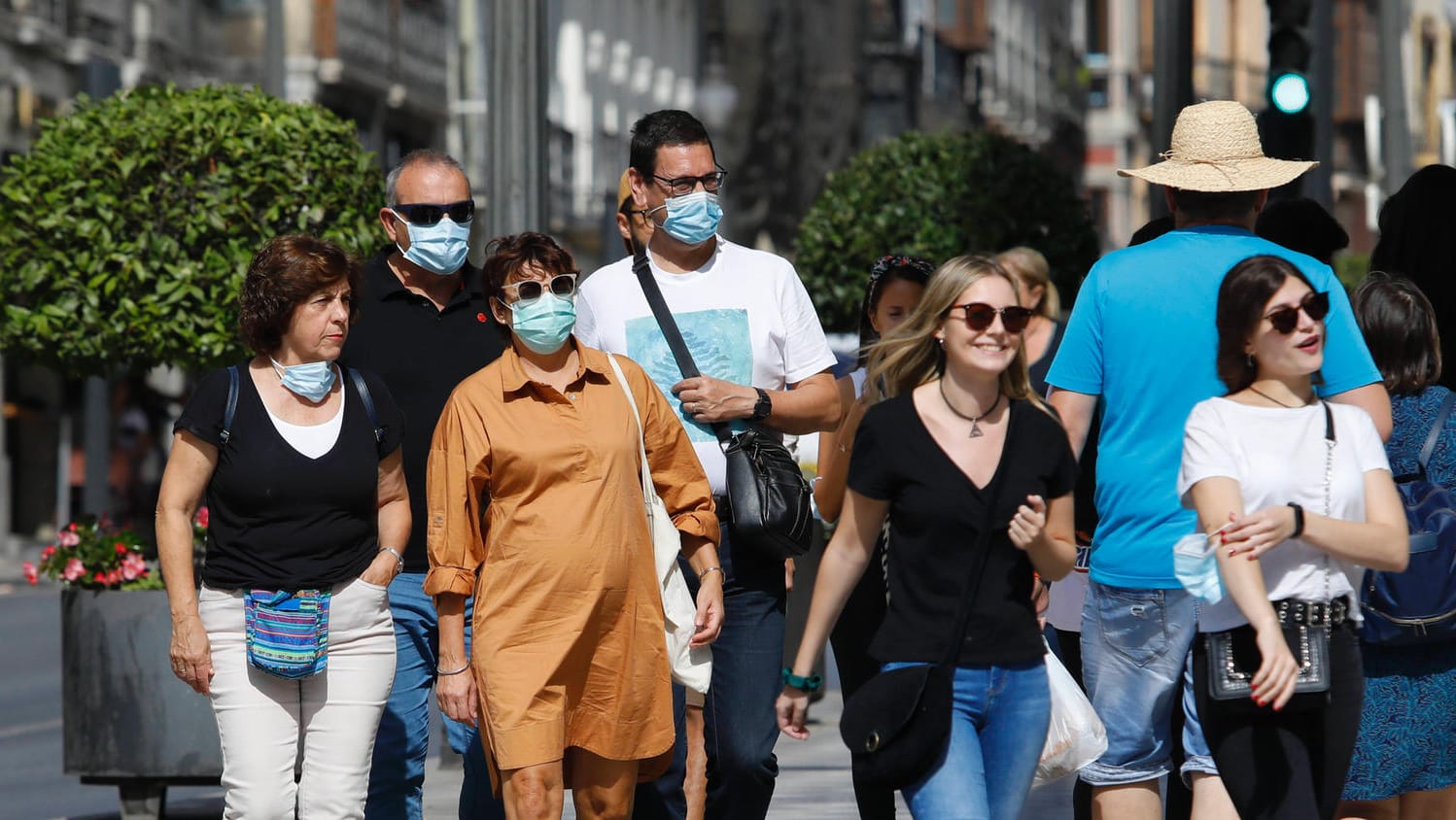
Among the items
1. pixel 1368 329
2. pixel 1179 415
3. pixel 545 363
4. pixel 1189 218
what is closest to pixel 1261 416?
pixel 1179 415

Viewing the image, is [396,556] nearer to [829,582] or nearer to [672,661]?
[672,661]

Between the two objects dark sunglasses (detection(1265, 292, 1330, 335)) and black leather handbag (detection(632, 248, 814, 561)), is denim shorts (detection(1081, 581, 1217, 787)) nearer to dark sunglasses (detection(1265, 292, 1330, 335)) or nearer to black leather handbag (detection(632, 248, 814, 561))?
dark sunglasses (detection(1265, 292, 1330, 335))

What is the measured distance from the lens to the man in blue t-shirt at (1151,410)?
5.61 metres

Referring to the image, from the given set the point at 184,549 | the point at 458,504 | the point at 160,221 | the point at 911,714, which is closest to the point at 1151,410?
the point at 911,714

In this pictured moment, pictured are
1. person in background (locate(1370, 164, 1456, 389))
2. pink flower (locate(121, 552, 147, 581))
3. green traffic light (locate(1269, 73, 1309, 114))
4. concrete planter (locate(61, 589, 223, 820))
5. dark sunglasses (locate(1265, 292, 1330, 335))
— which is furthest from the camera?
green traffic light (locate(1269, 73, 1309, 114))

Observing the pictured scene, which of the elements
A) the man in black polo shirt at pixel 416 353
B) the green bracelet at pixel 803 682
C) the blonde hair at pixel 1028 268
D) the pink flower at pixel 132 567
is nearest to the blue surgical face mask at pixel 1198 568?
the green bracelet at pixel 803 682

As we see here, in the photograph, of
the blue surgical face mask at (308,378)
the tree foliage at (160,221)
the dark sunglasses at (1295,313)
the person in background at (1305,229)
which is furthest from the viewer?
the tree foliage at (160,221)

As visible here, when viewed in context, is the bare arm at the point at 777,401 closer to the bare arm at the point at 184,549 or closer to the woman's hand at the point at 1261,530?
the bare arm at the point at 184,549

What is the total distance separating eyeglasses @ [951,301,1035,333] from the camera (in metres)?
5.32

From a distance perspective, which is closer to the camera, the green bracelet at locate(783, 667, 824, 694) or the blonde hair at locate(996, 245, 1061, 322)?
the green bracelet at locate(783, 667, 824, 694)

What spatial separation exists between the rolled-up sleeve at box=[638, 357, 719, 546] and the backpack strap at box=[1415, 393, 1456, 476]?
180 centimetres

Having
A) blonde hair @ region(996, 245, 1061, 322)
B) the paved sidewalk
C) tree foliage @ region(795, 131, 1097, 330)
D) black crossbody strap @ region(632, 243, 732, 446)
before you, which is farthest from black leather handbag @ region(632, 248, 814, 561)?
tree foliage @ region(795, 131, 1097, 330)

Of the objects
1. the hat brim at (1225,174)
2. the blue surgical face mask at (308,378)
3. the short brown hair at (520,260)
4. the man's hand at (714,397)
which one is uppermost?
the hat brim at (1225,174)

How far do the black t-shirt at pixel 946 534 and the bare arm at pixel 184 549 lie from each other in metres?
1.70
